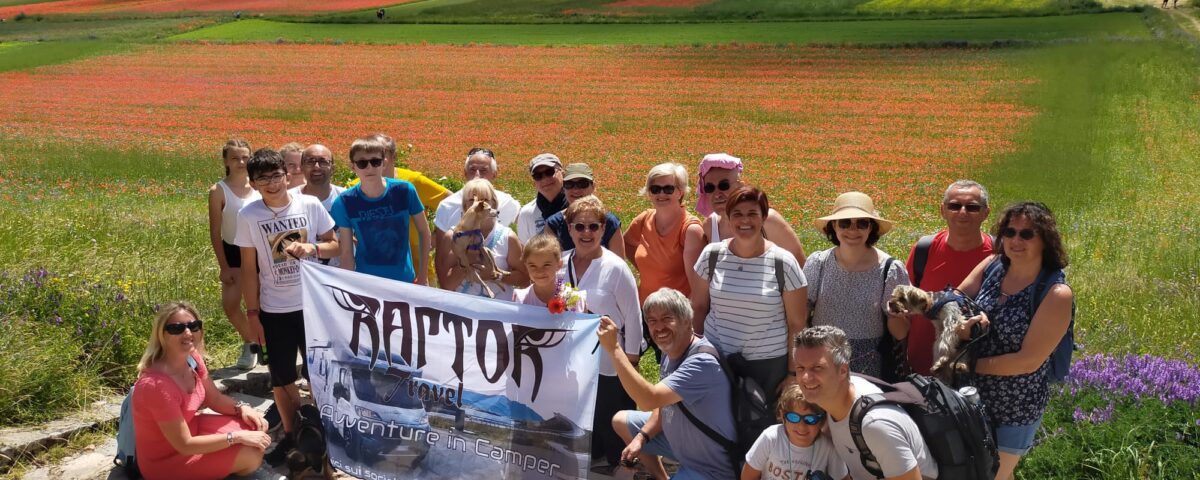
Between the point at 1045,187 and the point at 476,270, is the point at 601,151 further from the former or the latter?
the point at 476,270

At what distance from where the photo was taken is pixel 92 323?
7602 millimetres

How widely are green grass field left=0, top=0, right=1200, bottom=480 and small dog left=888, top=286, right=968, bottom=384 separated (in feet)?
4.81

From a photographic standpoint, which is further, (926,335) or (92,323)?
(92,323)

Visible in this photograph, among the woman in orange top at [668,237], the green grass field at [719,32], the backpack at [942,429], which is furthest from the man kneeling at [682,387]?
the green grass field at [719,32]

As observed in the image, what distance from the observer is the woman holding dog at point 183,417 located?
5297mm

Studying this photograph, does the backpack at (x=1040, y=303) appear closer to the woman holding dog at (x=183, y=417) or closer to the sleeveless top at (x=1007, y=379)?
the sleeveless top at (x=1007, y=379)

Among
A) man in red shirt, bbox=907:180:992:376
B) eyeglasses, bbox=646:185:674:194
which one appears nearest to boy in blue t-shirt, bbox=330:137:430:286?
eyeglasses, bbox=646:185:674:194

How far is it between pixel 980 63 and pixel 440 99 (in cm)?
2040

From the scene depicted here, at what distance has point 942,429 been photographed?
4266mm

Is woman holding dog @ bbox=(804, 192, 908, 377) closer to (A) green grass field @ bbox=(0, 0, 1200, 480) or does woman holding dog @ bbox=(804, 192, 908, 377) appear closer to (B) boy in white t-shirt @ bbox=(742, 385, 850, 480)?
(B) boy in white t-shirt @ bbox=(742, 385, 850, 480)

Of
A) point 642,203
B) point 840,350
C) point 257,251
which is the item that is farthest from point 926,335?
point 642,203

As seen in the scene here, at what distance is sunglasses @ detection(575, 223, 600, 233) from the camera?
5.61 meters

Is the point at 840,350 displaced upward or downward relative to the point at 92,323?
upward

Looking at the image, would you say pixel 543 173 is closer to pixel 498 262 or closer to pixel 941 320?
pixel 498 262
